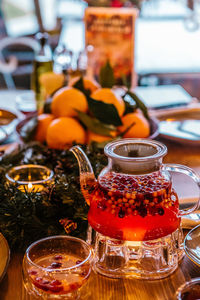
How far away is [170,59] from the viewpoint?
4.20 m

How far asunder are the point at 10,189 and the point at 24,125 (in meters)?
0.40

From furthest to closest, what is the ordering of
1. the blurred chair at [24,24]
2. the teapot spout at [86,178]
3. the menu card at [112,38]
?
the blurred chair at [24,24] → the menu card at [112,38] → the teapot spout at [86,178]

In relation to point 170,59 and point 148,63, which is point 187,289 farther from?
point 170,59

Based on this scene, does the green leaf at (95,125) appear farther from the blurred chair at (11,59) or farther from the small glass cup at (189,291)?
the blurred chair at (11,59)

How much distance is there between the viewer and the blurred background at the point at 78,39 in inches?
130

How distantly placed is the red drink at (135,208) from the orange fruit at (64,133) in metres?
0.40

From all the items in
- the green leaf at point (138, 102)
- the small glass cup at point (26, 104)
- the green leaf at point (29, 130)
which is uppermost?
Result: the green leaf at point (138, 102)

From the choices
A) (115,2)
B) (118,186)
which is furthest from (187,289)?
(115,2)

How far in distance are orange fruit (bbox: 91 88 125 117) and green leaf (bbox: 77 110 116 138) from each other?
0.05 metres

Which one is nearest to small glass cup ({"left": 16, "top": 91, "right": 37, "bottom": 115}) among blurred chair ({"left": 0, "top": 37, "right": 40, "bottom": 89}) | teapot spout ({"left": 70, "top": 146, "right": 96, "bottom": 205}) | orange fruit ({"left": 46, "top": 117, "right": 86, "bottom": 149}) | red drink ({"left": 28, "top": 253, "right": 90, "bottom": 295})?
orange fruit ({"left": 46, "top": 117, "right": 86, "bottom": 149})

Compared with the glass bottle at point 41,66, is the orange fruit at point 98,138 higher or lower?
lower

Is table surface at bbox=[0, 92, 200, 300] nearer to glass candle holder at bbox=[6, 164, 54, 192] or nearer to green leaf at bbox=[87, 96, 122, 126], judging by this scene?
glass candle holder at bbox=[6, 164, 54, 192]

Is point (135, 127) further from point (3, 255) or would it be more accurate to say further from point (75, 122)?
point (3, 255)

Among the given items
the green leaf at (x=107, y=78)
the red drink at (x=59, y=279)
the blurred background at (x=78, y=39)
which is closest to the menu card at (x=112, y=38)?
the green leaf at (x=107, y=78)
